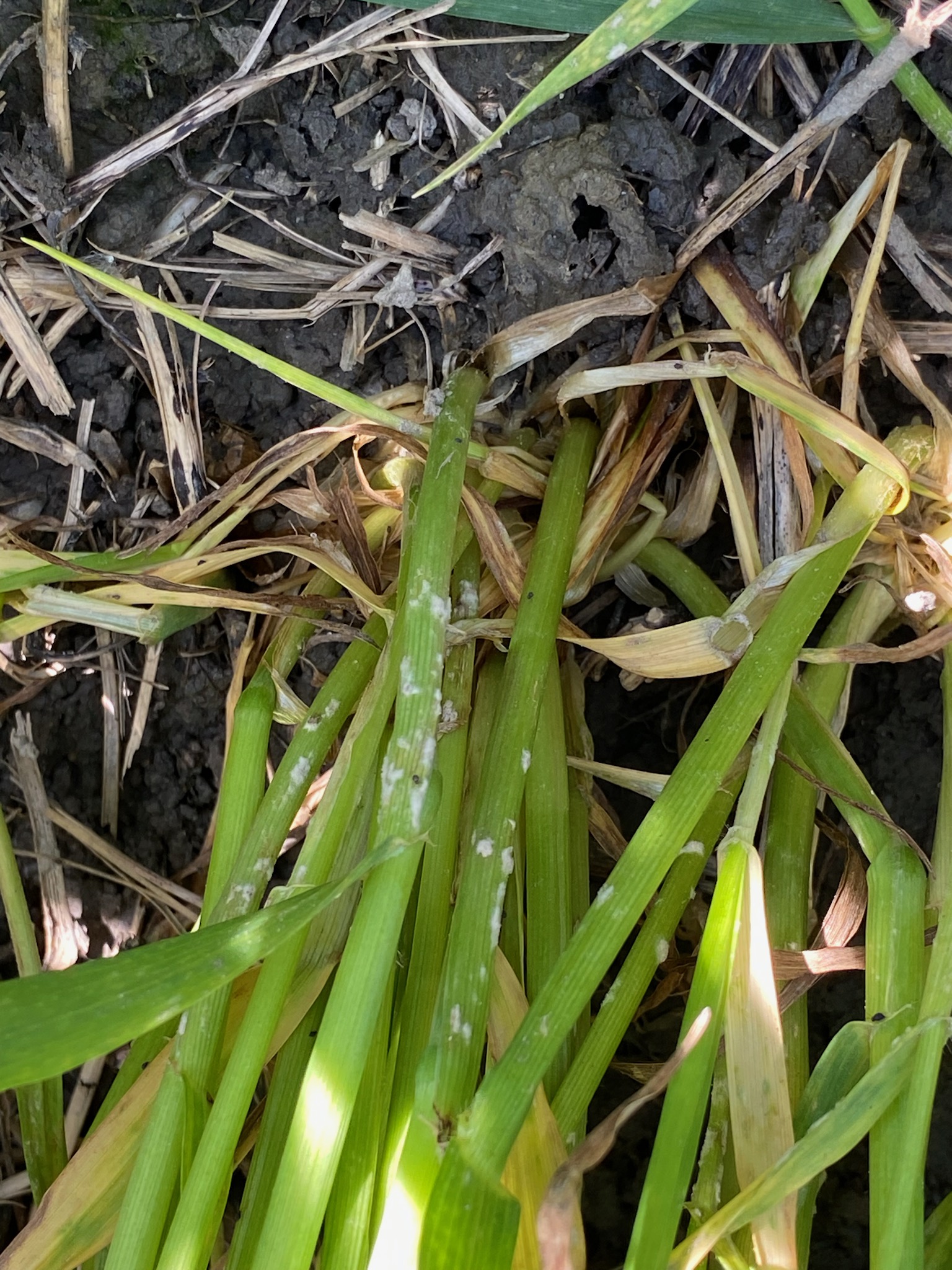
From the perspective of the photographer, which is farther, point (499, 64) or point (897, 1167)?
point (499, 64)

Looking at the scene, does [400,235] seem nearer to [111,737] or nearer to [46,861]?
[111,737]

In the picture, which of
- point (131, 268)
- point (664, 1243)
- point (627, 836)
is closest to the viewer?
point (664, 1243)

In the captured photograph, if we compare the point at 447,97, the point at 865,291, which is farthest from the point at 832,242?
the point at 447,97

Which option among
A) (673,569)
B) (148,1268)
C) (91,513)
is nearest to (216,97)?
(91,513)

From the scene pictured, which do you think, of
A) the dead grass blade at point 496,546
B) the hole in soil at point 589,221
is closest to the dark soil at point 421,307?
the hole in soil at point 589,221

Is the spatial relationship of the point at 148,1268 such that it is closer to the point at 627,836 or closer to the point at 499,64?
the point at 627,836

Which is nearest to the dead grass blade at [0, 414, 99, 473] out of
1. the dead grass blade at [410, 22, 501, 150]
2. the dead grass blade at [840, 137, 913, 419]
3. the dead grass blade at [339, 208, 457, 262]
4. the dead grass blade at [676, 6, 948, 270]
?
the dead grass blade at [339, 208, 457, 262]

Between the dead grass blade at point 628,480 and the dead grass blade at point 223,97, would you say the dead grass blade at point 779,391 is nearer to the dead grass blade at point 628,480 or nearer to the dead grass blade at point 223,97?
the dead grass blade at point 628,480
